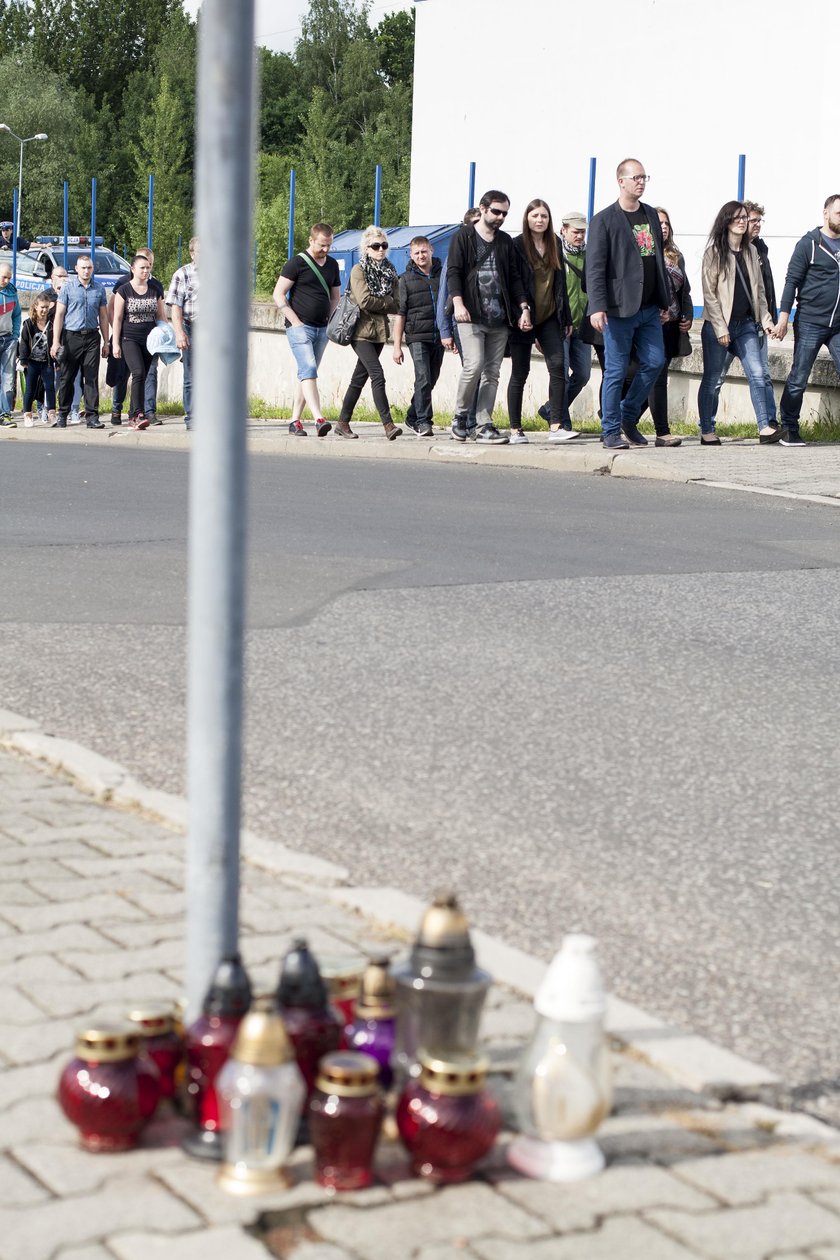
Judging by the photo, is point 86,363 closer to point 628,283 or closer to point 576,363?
point 576,363

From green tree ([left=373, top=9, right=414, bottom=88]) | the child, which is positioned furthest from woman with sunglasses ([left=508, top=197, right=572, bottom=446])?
green tree ([left=373, top=9, right=414, bottom=88])

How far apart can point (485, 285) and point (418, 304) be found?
67.5 inches

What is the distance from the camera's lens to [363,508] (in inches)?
461

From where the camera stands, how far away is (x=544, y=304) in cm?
1567

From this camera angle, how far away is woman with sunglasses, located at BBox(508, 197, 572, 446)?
1543cm

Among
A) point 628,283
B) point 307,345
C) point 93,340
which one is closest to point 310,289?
point 307,345

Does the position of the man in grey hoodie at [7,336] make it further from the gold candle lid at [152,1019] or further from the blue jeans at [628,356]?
the gold candle lid at [152,1019]

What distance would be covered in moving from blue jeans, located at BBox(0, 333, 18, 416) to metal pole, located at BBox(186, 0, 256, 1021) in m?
19.9

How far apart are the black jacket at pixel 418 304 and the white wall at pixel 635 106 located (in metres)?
22.2

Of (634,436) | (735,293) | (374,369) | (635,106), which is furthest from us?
(635,106)

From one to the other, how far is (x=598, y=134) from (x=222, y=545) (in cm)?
4722

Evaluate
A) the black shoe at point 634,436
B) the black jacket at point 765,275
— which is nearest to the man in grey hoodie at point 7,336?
the black shoe at point 634,436

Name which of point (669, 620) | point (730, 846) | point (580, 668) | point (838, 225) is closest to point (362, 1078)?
point (730, 846)

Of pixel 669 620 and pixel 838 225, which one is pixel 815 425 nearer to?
pixel 838 225
